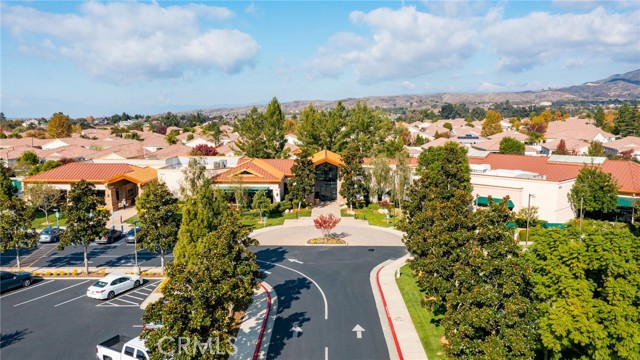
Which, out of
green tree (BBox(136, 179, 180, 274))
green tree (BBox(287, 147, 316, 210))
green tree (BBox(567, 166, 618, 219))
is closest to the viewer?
green tree (BBox(136, 179, 180, 274))

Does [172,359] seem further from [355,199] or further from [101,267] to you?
[355,199]

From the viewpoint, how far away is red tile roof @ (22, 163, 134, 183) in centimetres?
5678

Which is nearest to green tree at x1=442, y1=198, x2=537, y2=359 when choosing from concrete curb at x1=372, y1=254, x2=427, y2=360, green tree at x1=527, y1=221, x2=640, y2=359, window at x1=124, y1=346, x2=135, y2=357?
green tree at x1=527, y1=221, x2=640, y2=359

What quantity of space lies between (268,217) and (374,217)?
13646 millimetres

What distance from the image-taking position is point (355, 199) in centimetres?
5575

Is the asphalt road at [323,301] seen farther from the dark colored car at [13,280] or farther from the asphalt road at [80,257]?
the dark colored car at [13,280]

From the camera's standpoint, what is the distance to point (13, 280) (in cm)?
3116

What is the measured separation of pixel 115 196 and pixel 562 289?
56.0 m

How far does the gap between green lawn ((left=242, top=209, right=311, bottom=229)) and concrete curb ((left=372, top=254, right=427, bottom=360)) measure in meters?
18.9

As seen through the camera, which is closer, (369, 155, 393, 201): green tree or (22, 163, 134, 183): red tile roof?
(369, 155, 393, 201): green tree

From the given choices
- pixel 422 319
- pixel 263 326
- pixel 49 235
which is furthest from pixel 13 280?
pixel 422 319

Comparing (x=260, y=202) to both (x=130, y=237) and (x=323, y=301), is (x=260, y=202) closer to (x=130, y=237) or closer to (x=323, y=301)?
(x=130, y=237)

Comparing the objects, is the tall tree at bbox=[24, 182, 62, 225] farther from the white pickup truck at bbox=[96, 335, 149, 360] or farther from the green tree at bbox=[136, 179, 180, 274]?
the white pickup truck at bbox=[96, 335, 149, 360]

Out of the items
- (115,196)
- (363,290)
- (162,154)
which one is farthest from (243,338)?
(162,154)
